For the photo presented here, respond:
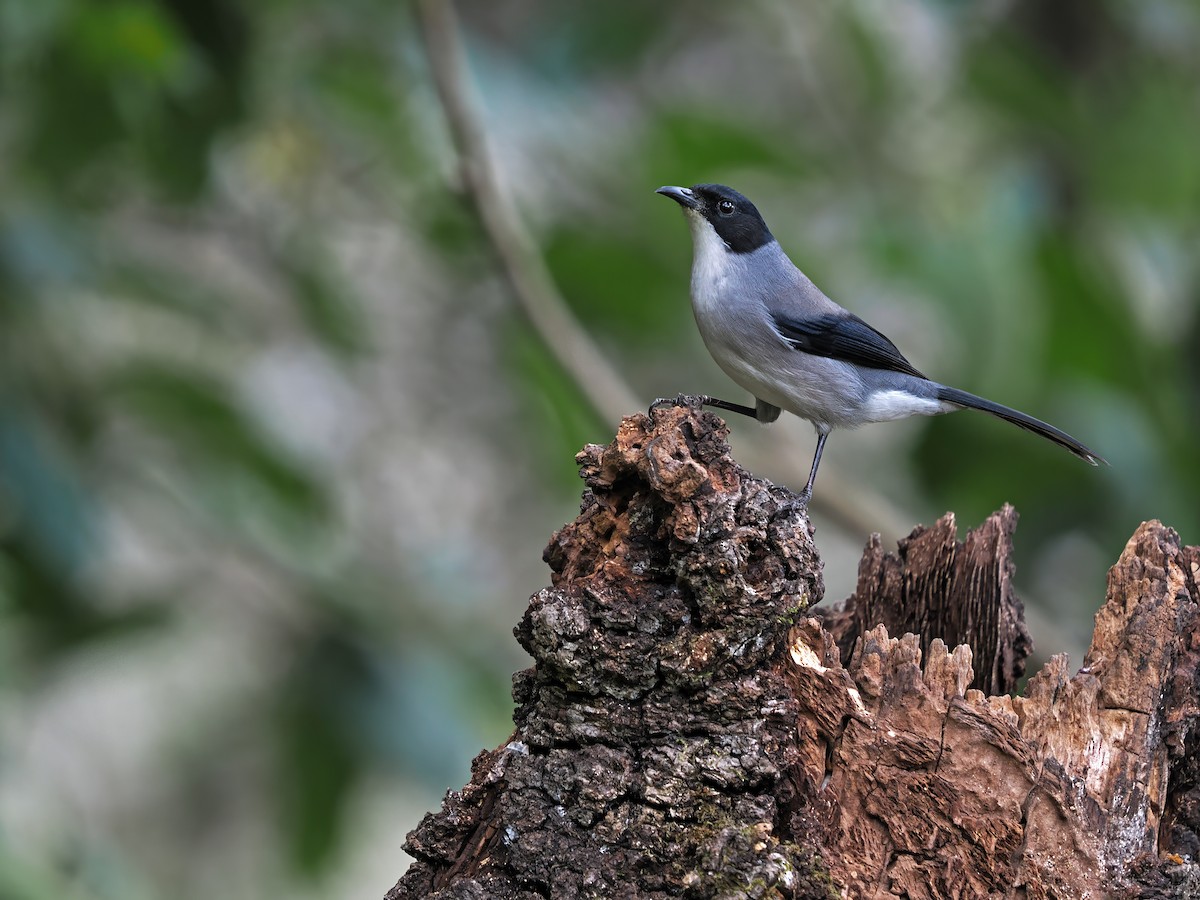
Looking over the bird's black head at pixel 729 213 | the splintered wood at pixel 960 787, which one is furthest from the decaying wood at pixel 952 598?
the bird's black head at pixel 729 213

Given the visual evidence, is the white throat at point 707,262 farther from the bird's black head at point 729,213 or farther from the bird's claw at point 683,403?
the bird's claw at point 683,403

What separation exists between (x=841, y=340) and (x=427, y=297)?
4.71m

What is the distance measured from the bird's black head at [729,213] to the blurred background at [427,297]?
0.81 meters

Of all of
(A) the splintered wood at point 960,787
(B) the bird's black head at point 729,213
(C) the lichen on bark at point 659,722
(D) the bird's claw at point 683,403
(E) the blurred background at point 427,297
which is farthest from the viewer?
(E) the blurred background at point 427,297

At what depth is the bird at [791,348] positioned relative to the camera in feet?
14.5

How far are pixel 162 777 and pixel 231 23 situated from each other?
Answer: 5573 millimetres

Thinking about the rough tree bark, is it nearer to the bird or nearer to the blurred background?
the bird

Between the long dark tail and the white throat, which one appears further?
the white throat

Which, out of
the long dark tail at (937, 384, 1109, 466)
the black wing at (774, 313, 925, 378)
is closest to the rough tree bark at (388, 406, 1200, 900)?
the long dark tail at (937, 384, 1109, 466)

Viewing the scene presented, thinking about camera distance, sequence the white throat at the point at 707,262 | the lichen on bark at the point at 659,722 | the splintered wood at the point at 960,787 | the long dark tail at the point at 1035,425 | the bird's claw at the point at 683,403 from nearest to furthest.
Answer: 1. the lichen on bark at the point at 659,722
2. the splintered wood at the point at 960,787
3. the bird's claw at the point at 683,403
4. the long dark tail at the point at 1035,425
5. the white throat at the point at 707,262

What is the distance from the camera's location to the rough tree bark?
251cm

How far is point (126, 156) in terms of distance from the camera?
230 inches

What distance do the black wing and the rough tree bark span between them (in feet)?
5.51

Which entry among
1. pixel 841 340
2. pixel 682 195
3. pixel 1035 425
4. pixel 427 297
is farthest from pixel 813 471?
pixel 427 297
